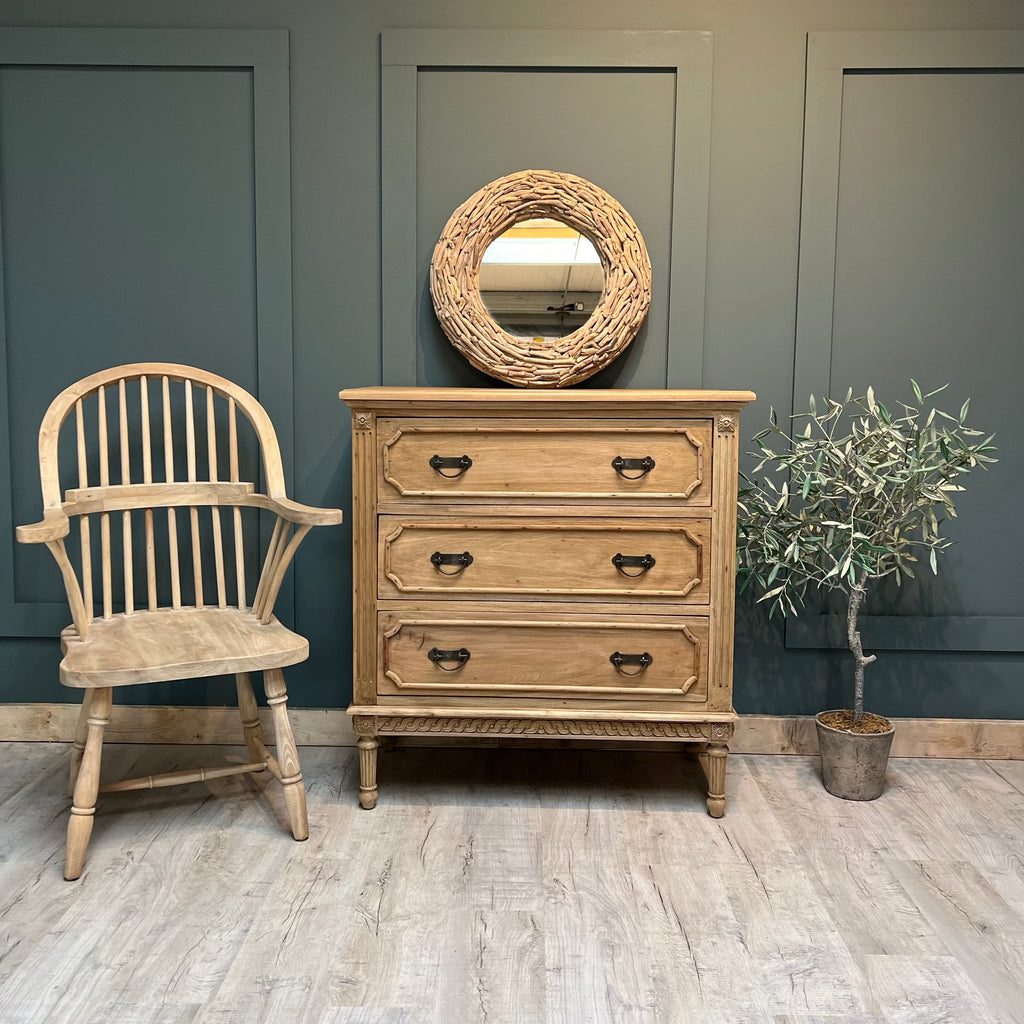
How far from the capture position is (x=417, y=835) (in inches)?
90.2

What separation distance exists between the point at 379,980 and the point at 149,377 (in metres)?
1.72

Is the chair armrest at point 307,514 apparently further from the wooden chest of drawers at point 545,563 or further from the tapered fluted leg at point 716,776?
the tapered fluted leg at point 716,776

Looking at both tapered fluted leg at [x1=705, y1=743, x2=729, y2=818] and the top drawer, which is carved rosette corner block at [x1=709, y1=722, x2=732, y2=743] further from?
the top drawer

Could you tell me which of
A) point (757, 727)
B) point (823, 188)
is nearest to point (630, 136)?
point (823, 188)

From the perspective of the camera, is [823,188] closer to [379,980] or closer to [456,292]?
[456,292]

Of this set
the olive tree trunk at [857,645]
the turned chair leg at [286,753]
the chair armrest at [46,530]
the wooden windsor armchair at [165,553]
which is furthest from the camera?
the olive tree trunk at [857,645]

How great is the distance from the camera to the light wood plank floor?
5.46 feet

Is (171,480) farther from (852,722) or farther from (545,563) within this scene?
(852,722)

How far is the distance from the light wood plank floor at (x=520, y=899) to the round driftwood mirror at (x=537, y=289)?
44.5 inches

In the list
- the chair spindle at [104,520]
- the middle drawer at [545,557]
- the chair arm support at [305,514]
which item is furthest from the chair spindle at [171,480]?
the middle drawer at [545,557]

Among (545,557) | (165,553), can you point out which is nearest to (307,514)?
(545,557)

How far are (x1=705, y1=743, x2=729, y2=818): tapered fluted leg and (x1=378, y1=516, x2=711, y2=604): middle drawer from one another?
37cm

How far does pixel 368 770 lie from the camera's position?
2.45m

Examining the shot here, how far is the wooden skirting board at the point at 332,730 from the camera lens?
2.81 meters
